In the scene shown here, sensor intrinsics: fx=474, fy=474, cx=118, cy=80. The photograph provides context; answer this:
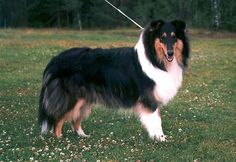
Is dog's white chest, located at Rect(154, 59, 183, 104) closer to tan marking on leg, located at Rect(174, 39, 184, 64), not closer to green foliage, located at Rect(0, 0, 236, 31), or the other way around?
tan marking on leg, located at Rect(174, 39, 184, 64)

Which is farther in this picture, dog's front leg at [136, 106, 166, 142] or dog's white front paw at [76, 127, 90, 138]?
dog's white front paw at [76, 127, 90, 138]

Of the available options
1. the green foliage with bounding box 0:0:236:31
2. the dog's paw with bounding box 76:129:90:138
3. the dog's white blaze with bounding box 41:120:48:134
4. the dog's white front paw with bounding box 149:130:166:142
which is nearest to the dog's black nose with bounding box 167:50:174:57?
the dog's white front paw with bounding box 149:130:166:142

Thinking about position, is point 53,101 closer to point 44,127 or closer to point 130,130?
point 44,127

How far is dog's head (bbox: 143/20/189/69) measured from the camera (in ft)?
26.5

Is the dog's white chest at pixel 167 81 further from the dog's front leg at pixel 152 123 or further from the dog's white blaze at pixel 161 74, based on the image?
the dog's front leg at pixel 152 123

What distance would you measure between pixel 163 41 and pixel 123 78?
103 cm

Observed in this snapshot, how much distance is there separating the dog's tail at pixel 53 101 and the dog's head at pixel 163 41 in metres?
1.71

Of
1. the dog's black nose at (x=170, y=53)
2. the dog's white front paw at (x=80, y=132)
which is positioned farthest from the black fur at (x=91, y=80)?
the dog's black nose at (x=170, y=53)

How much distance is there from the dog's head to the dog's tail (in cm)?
171

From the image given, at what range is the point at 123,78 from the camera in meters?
8.54

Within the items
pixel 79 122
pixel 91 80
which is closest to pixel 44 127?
pixel 79 122

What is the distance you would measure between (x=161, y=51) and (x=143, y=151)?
69.3 inches

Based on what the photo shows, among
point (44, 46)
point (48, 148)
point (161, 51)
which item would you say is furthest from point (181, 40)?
point (44, 46)

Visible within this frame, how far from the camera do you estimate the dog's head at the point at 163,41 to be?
8.07 metres
